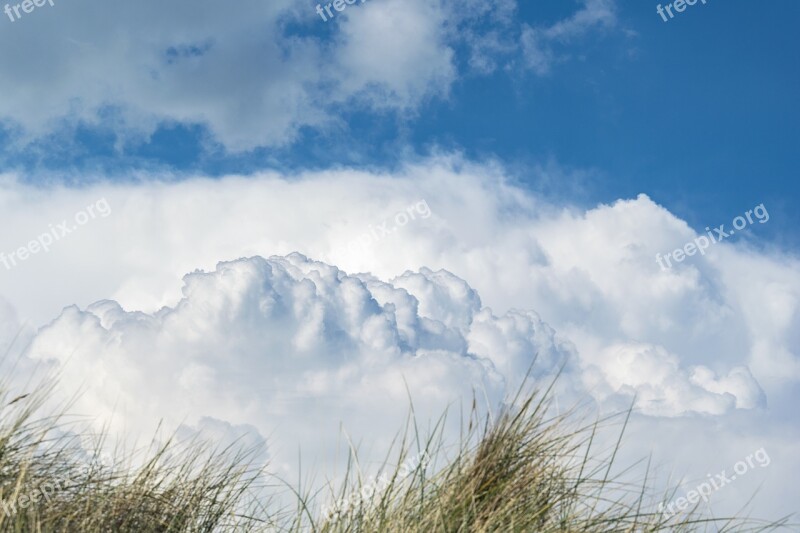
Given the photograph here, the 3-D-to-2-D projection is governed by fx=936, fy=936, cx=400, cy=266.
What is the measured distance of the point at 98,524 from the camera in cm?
454

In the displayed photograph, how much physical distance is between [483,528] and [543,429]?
0.80 m

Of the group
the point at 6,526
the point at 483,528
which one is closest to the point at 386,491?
the point at 483,528

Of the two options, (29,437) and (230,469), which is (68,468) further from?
(230,469)

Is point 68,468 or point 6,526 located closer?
point 6,526

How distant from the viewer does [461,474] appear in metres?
4.60

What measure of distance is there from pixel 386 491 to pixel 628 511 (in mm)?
1244

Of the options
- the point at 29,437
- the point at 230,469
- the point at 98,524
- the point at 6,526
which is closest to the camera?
the point at 6,526

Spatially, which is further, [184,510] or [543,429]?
[184,510]

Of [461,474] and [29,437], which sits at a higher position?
[29,437]

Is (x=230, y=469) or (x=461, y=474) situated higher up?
(x=230, y=469)

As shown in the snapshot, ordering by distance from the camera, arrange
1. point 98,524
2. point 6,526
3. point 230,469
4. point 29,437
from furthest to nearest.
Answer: point 230,469 < point 29,437 < point 98,524 < point 6,526

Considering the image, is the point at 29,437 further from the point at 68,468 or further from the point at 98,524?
the point at 98,524

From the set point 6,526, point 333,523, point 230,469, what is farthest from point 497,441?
point 6,526

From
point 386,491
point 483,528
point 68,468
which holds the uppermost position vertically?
point 68,468
